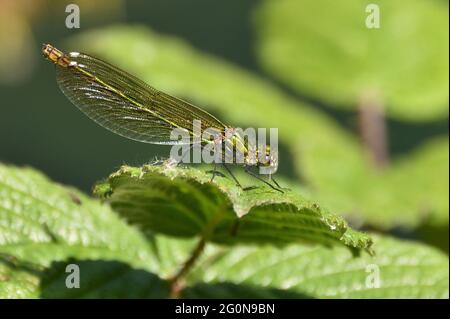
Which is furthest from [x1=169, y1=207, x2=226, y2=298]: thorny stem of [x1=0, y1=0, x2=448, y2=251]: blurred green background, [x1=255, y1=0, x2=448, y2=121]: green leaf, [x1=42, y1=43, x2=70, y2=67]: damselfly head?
[x1=255, y1=0, x2=448, y2=121]: green leaf

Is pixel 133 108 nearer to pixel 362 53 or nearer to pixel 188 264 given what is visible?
pixel 188 264

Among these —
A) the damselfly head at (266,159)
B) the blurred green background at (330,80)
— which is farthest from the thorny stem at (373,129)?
the damselfly head at (266,159)

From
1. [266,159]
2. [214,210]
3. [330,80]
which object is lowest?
[214,210]

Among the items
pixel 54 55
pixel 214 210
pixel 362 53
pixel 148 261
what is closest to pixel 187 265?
pixel 148 261

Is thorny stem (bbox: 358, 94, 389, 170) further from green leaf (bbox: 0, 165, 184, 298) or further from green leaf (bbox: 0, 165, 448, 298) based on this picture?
green leaf (bbox: 0, 165, 184, 298)

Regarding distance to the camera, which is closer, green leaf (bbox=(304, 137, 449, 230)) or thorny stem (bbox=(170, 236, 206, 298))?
thorny stem (bbox=(170, 236, 206, 298))

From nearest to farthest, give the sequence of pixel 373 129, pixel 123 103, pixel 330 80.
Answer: pixel 123 103, pixel 373 129, pixel 330 80

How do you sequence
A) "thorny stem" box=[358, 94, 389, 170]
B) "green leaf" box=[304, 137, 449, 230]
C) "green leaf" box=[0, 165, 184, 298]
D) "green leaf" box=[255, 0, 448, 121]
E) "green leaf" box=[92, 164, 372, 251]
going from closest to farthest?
"green leaf" box=[92, 164, 372, 251], "green leaf" box=[0, 165, 184, 298], "green leaf" box=[304, 137, 449, 230], "thorny stem" box=[358, 94, 389, 170], "green leaf" box=[255, 0, 448, 121]
